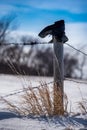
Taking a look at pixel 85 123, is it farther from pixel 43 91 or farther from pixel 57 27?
pixel 57 27

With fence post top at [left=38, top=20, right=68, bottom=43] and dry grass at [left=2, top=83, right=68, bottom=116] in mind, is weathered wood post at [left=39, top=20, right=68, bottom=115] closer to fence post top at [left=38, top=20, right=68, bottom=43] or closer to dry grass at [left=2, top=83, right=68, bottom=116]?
fence post top at [left=38, top=20, right=68, bottom=43]

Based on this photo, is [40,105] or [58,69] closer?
[40,105]

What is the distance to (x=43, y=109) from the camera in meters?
3.05

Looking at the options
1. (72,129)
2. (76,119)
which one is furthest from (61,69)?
(72,129)

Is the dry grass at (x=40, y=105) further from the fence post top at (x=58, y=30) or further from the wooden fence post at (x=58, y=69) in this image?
the fence post top at (x=58, y=30)

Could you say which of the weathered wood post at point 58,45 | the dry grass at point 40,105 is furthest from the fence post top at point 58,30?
the dry grass at point 40,105

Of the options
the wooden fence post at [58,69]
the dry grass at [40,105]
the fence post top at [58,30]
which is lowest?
the dry grass at [40,105]

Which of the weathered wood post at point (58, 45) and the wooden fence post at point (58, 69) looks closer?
the wooden fence post at point (58, 69)

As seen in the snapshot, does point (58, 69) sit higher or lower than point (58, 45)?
lower

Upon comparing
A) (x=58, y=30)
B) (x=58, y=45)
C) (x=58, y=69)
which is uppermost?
(x=58, y=30)

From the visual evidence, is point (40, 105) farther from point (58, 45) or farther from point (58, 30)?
point (58, 30)

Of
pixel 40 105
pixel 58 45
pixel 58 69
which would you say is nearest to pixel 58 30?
pixel 58 45

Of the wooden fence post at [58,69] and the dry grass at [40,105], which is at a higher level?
the wooden fence post at [58,69]

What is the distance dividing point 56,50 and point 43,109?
561 mm
